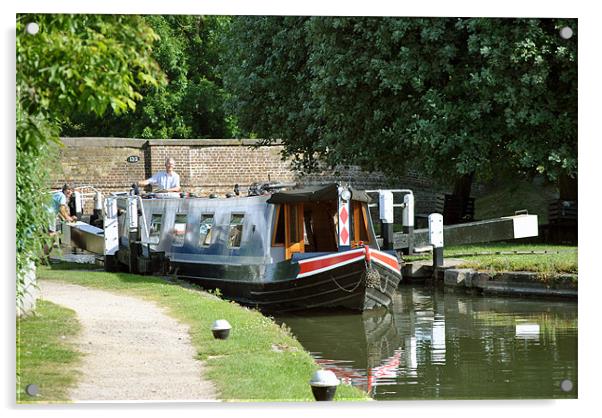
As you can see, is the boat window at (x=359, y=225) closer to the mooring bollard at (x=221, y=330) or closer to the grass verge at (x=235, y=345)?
the grass verge at (x=235, y=345)

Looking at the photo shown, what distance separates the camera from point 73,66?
A: 8.06m

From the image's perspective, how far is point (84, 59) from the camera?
26.5 feet

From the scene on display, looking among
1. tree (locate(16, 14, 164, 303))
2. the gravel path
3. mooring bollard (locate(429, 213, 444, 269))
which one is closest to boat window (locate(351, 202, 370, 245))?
mooring bollard (locate(429, 213, 444, 269))

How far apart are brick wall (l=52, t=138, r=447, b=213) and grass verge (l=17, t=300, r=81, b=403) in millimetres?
1303

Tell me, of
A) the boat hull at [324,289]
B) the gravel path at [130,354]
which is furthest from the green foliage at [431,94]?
the gravel path at [130,354]

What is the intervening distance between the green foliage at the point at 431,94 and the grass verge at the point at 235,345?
195cm

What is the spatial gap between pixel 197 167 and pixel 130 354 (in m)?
2.98

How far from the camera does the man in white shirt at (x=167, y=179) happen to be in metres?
11.8

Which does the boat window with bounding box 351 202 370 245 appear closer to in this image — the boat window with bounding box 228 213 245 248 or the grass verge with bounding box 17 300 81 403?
the boat window with bounding box 228 213 245 248

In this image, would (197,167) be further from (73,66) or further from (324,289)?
(73,66)

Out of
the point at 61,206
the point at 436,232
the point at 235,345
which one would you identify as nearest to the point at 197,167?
the point at 61,206

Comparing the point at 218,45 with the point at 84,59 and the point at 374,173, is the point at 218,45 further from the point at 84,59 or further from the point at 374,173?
the point at 374,173

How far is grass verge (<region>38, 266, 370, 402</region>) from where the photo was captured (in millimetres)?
9188

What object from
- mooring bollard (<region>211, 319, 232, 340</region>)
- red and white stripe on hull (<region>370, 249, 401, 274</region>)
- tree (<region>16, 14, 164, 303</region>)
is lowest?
mooring bollard (<region>211, 319, 232, 340</region>)
